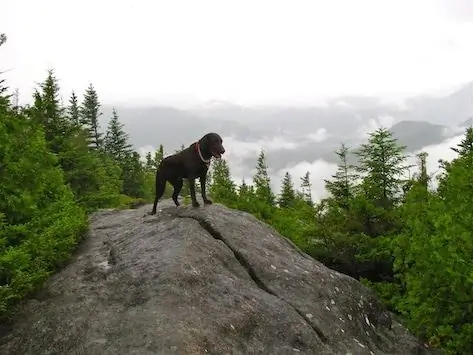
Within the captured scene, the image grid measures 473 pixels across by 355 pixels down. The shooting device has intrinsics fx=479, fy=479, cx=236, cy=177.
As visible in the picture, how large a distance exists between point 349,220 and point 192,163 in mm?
6351

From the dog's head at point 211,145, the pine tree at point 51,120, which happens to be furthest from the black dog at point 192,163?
the pine tree at point 51,120

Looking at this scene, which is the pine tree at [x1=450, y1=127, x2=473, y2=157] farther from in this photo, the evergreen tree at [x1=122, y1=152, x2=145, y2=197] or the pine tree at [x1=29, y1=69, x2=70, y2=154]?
the evergreen tree at [x1=122, y1=152, x2=145, y2=197]

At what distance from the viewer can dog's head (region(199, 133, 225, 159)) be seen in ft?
33.9

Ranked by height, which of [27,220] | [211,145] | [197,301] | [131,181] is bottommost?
[131,181]

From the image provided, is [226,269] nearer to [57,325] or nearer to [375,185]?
[57,325]

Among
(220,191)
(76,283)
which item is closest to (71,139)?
(220,191)

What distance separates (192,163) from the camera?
10.8 meters

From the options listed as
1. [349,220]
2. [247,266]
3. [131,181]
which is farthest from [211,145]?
[131,181]

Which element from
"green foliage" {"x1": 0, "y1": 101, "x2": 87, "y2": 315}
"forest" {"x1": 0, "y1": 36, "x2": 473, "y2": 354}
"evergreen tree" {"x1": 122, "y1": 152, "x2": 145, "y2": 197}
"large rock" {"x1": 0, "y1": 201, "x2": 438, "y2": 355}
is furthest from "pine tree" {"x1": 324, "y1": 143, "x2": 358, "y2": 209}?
"evergreen tree" {"x1": 122, "y1": 152, "x2": 145, "y2": 197}

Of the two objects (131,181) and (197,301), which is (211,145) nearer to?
(197,301)

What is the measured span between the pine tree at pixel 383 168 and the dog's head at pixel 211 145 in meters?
6.99

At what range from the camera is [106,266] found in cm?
877

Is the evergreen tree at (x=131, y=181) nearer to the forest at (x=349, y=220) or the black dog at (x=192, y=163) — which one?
the forest at (x=349, y=220)

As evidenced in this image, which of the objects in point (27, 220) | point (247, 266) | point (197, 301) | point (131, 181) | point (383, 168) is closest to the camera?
point (197, 301)
